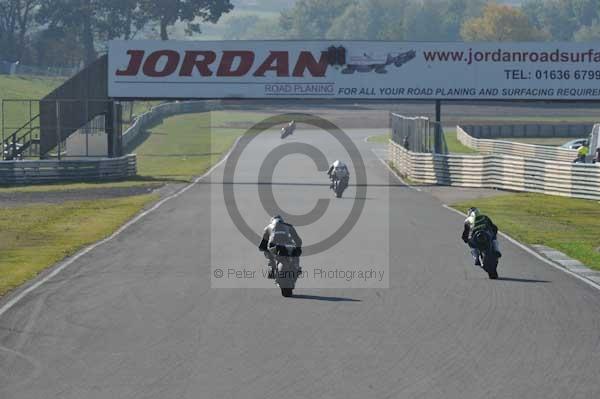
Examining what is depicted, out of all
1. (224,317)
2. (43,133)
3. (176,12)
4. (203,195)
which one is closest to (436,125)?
(203,195)

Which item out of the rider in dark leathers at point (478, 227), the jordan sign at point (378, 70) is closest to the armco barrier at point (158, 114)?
the jordan sign at point (378, 70)

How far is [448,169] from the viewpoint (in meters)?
45.3

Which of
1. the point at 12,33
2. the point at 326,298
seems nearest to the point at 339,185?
the point at 326,298

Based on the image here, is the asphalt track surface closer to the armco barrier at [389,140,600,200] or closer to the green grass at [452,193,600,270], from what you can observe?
the green grass at [452,193,600,270]

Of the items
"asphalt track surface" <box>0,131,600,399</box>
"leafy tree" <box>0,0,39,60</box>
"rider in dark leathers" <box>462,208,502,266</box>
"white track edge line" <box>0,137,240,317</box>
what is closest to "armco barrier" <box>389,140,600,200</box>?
"white track edge line" <box>0,137,240,317</box>

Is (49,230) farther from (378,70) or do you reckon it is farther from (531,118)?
(531,118)

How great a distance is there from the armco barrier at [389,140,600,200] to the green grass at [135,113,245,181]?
32.7 ft

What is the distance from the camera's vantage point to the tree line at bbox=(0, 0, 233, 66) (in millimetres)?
131125

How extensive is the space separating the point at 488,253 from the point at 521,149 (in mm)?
43687

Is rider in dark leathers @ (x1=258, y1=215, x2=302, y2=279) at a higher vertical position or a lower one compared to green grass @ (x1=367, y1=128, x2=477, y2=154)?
lower

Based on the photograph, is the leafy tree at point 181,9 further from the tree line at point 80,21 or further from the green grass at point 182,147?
the green grass at point 182,147

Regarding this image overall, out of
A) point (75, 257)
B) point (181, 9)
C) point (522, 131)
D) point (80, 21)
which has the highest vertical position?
point (181, 9)

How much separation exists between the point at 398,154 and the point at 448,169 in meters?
9.83

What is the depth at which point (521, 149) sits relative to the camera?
62.6 metres
